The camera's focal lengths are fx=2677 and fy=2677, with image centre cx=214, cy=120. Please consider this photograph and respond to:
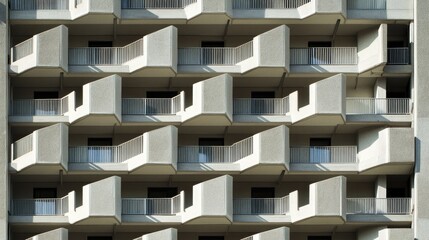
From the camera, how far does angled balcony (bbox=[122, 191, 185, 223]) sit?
416 ft

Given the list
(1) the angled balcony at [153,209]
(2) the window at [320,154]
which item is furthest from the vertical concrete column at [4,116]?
(2) the window at [320,154]

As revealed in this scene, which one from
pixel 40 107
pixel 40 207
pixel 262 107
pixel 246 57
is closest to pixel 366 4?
pixel 246 57

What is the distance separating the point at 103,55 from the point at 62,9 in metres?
A: 2.95

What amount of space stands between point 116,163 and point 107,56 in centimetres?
522

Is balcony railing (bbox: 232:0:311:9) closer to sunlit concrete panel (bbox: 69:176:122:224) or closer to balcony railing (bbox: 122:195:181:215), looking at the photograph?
balcony railing (bbox: 122:195:181:215)

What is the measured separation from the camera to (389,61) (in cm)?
12769

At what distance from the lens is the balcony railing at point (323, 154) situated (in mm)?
127875

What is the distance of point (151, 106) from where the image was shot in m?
128

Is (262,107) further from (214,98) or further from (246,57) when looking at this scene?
(214,98)

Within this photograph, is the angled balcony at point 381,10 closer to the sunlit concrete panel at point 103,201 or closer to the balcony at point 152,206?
the balcony at point 152,206

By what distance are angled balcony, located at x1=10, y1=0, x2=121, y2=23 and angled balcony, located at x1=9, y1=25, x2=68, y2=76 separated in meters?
1.14

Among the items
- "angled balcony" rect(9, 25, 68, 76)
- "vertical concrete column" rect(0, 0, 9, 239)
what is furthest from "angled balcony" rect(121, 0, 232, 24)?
"vertical concrete column" rect(0, 0, 9, 239)

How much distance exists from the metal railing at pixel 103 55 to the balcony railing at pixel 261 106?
18.0 ft

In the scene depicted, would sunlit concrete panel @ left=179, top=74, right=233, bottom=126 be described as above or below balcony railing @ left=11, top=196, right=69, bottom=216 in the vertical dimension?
above
